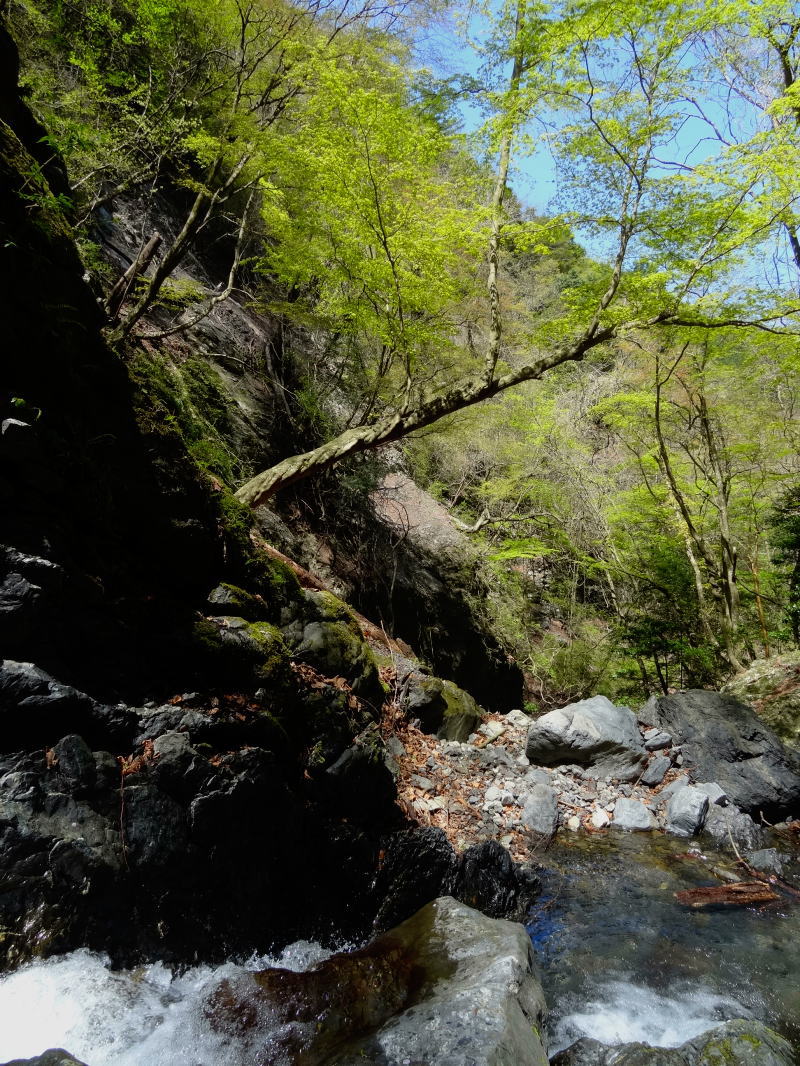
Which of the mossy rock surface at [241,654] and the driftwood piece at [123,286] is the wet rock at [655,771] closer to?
the mossy rock surface at [241,654]

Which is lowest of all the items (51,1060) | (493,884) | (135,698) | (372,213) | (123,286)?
(493,884)

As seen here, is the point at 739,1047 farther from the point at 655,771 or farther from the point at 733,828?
the point at 655,771

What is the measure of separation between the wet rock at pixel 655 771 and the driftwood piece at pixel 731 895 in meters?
1.80

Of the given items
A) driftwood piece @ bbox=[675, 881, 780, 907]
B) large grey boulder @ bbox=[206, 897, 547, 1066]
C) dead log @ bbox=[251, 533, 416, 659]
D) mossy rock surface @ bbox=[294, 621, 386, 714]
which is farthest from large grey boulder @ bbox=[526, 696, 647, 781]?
large grey boulder @ bbox=[206, 897, 547, 1066]

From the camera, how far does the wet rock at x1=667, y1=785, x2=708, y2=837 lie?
5734mm

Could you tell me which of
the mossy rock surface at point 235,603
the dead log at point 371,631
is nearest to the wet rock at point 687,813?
the dead log at point 371,631

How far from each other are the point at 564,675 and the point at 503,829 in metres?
6.39

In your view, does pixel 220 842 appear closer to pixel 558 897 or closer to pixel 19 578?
pixel 19 578

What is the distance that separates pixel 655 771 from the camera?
6660mm

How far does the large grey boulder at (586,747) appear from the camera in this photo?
670cm

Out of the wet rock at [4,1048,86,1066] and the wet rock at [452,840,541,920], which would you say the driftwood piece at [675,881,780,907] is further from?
the wet rock at [4,1048,86,1066]

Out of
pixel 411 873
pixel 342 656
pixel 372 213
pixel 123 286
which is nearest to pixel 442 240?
pixel 372 213

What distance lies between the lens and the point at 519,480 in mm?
14594

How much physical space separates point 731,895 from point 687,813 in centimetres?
125
